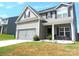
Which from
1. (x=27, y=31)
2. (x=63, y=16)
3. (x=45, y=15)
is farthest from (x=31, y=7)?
(x=63, y=16)

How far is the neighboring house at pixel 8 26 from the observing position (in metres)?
38.3

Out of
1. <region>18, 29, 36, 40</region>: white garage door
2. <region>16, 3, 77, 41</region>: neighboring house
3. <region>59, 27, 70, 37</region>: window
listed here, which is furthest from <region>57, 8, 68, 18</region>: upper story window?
<region>18, 29, 36, 40</region>: white garage door

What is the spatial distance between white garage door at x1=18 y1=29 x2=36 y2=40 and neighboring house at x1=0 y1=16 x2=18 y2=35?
12761mm

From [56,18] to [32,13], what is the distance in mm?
4438

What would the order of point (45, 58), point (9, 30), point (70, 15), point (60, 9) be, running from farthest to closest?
point (9, 30) → point (60, 9) → point (70, 15) → point (45, 58)

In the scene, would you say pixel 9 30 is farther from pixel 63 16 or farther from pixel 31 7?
pixel 63 16

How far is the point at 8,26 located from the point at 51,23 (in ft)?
68.5

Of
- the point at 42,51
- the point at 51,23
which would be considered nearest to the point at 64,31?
the point at 51,23

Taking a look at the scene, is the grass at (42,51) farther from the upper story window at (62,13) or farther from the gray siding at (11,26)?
the gray siding at (11,26)

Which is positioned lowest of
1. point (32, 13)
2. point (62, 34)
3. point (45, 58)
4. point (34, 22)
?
point (45, 58)

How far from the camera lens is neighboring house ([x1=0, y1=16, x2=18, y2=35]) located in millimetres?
38275

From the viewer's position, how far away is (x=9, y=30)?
3847cm

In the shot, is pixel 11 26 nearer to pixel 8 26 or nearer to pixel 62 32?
pixel 8 26

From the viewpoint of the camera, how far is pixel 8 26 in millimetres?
38812
